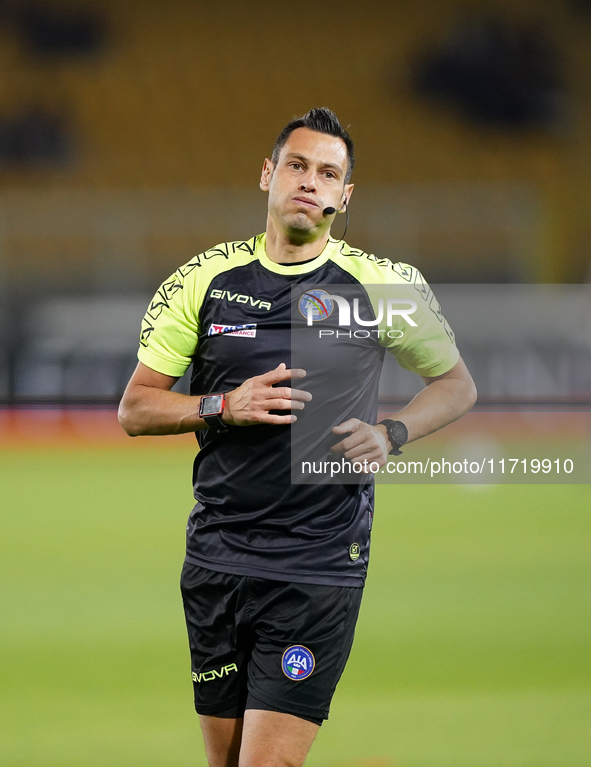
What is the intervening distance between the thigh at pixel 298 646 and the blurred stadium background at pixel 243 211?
9.96 feet

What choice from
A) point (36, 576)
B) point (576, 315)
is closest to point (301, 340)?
point (36, 576)

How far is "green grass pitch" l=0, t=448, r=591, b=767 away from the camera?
10.1 ft

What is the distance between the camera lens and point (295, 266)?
2105mm

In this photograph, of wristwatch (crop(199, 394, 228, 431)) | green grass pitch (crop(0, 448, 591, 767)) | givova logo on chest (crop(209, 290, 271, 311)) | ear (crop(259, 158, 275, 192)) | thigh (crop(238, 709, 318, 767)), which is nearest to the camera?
thigh (crop(238, 709, 318, 767))

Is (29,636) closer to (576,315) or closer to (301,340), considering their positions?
(301,340)

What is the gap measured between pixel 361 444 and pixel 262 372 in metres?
0.30

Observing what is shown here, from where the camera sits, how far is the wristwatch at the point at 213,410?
1938 mm

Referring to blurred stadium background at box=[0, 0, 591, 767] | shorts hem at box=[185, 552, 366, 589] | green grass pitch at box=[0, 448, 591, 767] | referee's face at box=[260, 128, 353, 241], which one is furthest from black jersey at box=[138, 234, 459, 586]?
blurred stadium background at box=[0, 0, 591, 767]

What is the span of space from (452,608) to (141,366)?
10.0 ft

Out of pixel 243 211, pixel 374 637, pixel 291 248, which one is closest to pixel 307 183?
pixel 291 248

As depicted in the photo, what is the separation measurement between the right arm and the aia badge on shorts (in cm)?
52

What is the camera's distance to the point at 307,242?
2.10 meters

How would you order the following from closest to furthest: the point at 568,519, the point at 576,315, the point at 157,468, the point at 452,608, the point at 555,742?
1. the point at 555,742
2. the point at 452,608
3. the point at 568,519
4. the point at 157,468
5. the point at 576,315

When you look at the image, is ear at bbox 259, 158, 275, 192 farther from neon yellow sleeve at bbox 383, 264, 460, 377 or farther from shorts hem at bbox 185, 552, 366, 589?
shorts hem at bbox 185, 552, 366, 589
